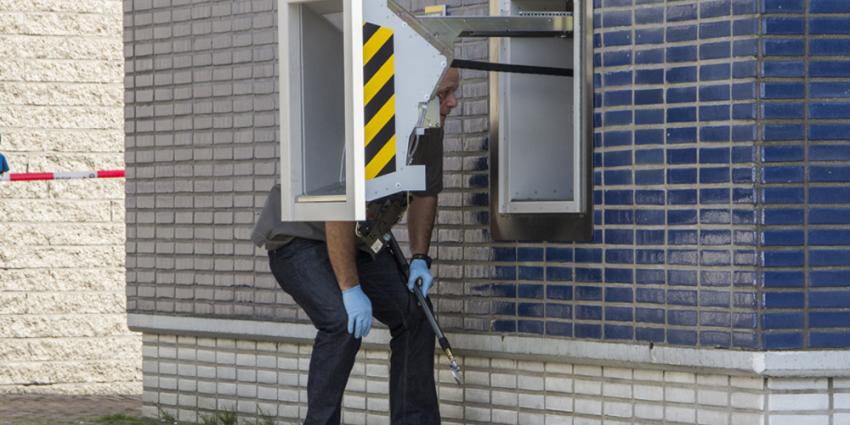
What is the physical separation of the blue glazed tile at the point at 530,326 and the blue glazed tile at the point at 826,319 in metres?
1.31

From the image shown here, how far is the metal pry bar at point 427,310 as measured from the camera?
733 centimetres

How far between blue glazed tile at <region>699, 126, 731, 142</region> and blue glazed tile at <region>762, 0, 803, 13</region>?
47 centimetres

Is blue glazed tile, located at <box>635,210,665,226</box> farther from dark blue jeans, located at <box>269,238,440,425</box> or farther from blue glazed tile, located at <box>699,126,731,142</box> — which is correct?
dark blue jeans, located at <box>269,238,440,425</box>

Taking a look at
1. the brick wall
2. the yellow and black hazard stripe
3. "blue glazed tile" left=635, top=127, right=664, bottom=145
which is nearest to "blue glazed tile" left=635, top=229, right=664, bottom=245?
"blue glazed tile" left=635, top=127, right=664, bottom=145

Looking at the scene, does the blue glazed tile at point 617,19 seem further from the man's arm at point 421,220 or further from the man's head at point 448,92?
the man's arm at point 421,220

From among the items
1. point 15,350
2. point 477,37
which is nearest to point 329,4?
point 477,37

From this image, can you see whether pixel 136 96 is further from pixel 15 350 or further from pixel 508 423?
pixel 508 423

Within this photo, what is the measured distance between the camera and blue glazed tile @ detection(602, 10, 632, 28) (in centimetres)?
694

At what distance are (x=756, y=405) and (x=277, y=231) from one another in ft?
7.24

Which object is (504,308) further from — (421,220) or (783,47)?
(783,47)

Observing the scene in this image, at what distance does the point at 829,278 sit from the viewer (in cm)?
650

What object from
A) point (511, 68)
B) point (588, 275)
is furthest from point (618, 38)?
point (588, 275)

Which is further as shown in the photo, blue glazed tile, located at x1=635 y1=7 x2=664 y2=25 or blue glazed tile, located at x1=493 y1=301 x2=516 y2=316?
blue glazed tile, located at x1=493 y1=301 x2=516 y2=316

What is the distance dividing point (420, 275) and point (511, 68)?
3.24ft
